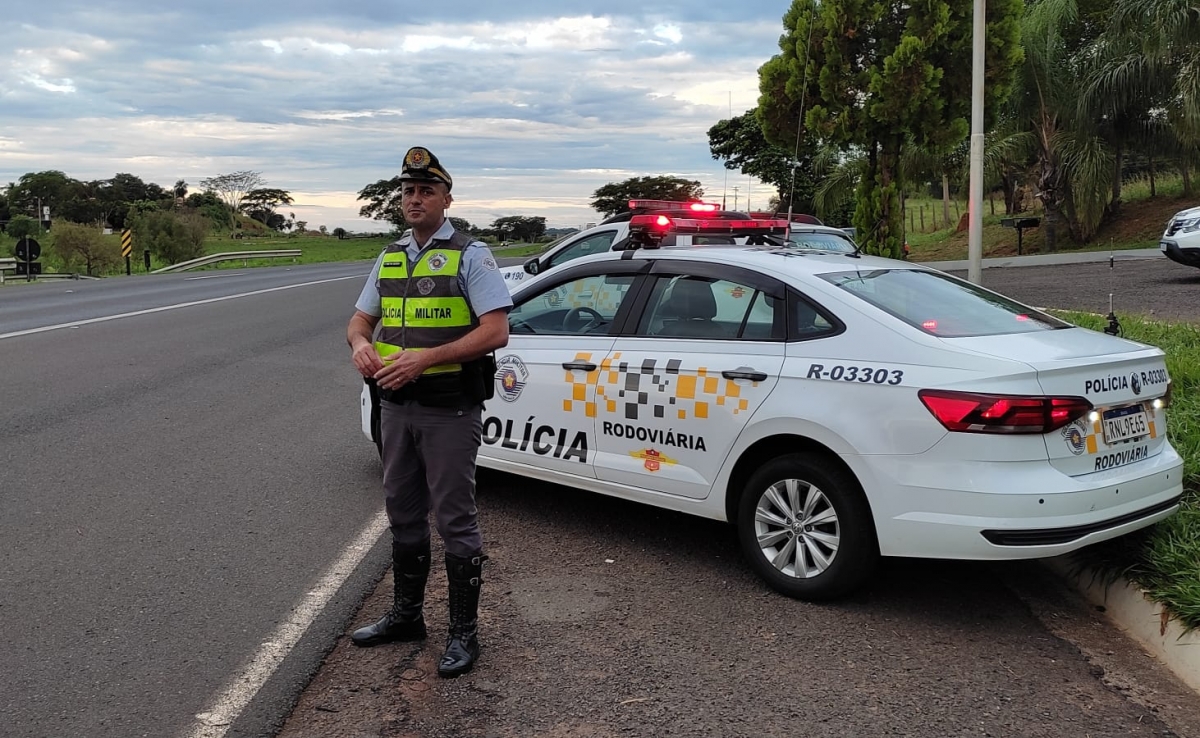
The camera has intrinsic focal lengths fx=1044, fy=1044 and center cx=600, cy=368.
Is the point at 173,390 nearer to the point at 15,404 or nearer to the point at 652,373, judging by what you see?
the point at 15,404

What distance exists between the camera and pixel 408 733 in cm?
340

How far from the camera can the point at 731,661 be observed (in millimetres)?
3984

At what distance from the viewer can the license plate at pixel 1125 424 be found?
423 centimetres

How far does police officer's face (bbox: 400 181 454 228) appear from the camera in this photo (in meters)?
3.89

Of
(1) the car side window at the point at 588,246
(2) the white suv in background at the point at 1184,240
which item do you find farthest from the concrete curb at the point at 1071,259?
(1) the car side window at the point at 588,246

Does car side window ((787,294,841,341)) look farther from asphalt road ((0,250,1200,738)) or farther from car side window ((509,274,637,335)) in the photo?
asphalt road ((0,250,1200,738))

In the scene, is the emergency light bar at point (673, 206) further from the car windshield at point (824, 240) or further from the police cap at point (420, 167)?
the police cap at point (420, 167)

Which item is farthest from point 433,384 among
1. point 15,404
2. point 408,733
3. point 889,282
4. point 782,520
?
point 15,404

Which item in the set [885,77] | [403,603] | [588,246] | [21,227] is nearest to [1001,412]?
[403,603]

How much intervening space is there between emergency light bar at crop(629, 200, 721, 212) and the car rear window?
2.49 meters

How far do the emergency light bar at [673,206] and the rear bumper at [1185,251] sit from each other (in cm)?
920

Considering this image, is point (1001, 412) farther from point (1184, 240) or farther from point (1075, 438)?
point (1184, 240)

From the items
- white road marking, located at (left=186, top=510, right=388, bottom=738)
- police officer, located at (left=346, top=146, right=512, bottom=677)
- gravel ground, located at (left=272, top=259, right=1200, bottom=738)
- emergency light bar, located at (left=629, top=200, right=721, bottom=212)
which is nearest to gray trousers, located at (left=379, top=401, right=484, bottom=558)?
police officer, located at (left=346, top=146, right=512, bottom=677)

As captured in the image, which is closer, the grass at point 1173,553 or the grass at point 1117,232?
the grass at point 1173,553
